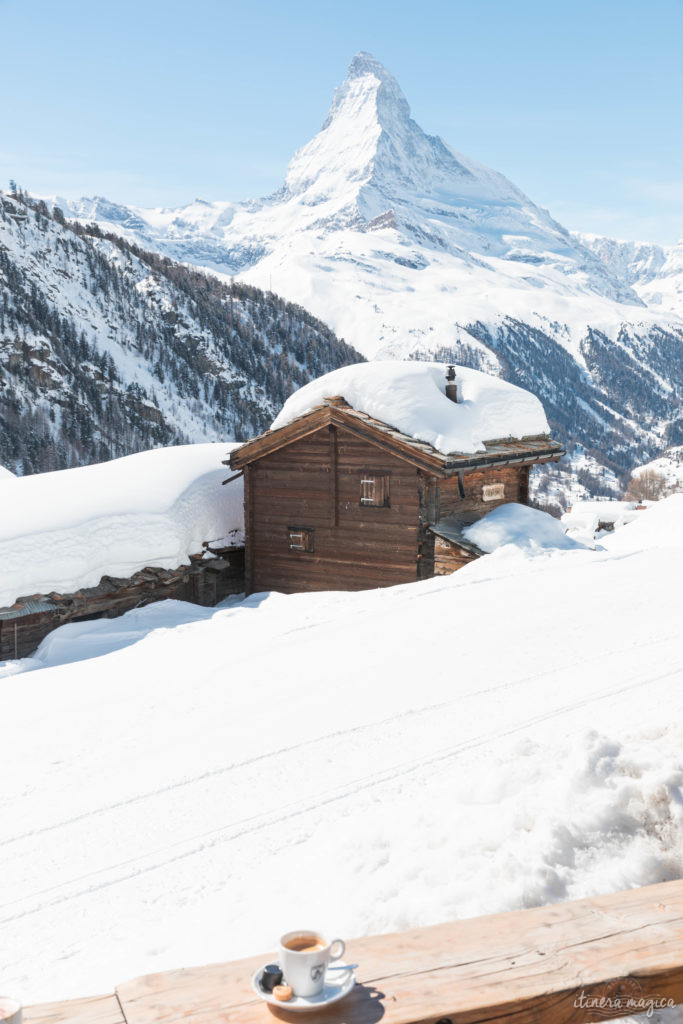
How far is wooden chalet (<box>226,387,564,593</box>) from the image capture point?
20188mm

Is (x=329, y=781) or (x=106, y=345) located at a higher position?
(x=106, y=345)

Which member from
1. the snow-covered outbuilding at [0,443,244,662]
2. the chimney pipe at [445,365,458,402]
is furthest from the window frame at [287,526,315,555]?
the chimney pipe at [445,365,458,402]

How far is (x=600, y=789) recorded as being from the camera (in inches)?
195

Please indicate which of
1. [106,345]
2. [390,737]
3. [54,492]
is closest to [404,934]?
[390,737]

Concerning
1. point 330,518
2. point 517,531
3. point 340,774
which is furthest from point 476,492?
point 340,774

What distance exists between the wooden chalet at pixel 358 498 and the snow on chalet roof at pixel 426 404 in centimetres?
36

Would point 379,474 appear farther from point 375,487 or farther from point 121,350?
point 121,350

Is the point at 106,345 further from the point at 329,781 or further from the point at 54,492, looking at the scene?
the point at 329,781

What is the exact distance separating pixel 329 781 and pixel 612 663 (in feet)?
14.7

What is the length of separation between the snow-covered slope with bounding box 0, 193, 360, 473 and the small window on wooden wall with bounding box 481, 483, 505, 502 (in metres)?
97.7

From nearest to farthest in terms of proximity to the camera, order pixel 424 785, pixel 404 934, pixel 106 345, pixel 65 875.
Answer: pixel 404 934
pixel 65 875
pixel 424 785
pixel 106 345

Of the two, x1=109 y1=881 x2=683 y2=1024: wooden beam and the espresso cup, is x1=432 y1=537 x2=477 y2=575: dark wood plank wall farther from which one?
the espresso cup

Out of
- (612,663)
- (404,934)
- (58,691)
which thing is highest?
(404,934)

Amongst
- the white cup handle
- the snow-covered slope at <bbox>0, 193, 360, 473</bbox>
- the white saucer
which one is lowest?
the white saucer
